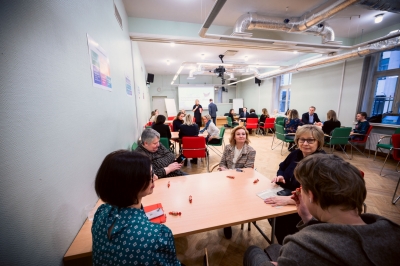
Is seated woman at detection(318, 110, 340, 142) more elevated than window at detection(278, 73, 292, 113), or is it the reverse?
window at detection(278, 73, 292, 113)

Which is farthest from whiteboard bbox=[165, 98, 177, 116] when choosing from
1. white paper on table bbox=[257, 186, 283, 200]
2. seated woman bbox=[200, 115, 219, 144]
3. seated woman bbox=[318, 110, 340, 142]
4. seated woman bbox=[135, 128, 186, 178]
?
white paper on table bbox=[257, 186, 283, 200]

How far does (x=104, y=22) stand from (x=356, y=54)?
5925 mm

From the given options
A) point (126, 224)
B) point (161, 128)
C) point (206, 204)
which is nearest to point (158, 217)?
point (206, 204)

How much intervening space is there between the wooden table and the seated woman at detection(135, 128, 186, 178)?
202 mm

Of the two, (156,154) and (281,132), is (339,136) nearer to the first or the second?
(281,132)

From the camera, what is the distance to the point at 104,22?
72.8 inches

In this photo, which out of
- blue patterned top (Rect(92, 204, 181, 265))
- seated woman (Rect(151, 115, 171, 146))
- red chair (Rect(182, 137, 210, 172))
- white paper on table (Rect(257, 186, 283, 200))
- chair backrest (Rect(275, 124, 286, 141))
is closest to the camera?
blue patterned top (Rect(92, 204, 181, 265))

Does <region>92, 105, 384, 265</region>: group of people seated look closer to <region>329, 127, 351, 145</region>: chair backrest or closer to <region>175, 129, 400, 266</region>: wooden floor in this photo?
<region>175, 129, 400, 266</region>: wooden floor

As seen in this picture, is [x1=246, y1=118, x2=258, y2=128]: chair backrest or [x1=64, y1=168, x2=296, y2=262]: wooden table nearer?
[x1=64, y1=168, x2=296, y2=262]: wooden table

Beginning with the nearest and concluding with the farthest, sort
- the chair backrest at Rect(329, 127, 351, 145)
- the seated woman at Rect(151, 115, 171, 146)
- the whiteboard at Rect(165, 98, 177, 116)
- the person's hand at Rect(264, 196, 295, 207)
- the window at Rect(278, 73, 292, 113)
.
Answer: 1. the person's hand at Rect(264, 196, 295, 207)
2. the seated woman at Rect(151, 115, 171, 146)
3. the chair backrest at Rect(329, 127, 351, 145)
4. the window at Rect(278, 73, 292, 113)
5. the whiteboard at Rect(165, 98, 177, 116)

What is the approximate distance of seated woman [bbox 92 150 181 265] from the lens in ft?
2.11

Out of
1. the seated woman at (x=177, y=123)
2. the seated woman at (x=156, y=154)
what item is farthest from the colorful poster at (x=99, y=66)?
the seated woman at (x=177, y=123)

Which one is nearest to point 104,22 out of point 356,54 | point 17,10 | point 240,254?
point 17,10

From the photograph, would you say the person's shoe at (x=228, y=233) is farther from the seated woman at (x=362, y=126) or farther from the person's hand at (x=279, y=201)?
the seated woman at (x=362, y=126)
